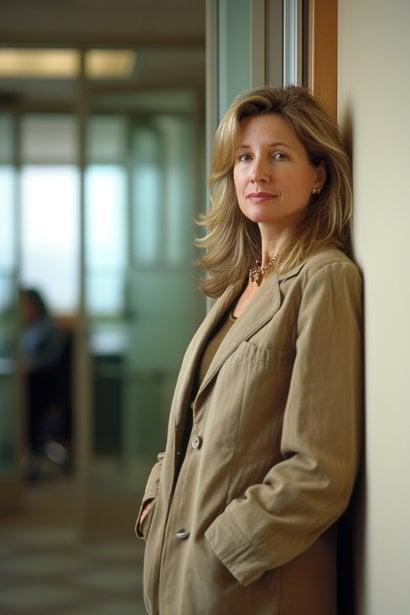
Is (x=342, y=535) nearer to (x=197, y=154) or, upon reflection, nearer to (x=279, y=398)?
(x=279, y=398)

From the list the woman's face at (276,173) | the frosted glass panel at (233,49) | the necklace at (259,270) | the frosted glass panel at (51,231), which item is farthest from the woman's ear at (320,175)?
the frosted glass panel at (51,231)

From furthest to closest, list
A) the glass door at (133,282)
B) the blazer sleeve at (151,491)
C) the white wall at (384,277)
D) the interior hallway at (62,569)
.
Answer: the glass door at (133,282) < the interior hallway at (62,569) < the blazer sleeve at (151,491) < the white wall at (384,277)

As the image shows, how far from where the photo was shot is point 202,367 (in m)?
1.81

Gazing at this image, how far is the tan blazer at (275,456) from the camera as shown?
1457 mm

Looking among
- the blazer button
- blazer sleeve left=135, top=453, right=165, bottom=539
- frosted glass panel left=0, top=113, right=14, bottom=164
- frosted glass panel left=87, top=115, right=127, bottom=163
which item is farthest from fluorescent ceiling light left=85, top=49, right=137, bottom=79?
the blazer button

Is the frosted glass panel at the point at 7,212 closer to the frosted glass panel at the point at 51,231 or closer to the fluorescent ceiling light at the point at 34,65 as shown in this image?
the fluorescent ceiling light at the point at 34,65

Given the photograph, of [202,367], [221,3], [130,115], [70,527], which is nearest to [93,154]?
[130,115]

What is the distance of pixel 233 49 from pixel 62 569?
307 cm

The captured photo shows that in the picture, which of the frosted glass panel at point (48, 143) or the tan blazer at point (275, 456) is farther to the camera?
the frosted glass panel at point (48, 143)

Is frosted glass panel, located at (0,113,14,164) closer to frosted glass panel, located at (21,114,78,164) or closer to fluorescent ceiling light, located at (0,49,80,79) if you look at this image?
fluorescent ceiling light, located at (0,49,80,79)

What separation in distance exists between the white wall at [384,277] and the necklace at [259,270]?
203mm

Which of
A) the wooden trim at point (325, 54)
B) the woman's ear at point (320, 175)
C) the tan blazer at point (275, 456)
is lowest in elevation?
the tan blazer at point (275, 456)

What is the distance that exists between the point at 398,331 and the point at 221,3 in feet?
4.58

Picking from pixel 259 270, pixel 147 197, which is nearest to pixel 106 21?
pixel 147 197
